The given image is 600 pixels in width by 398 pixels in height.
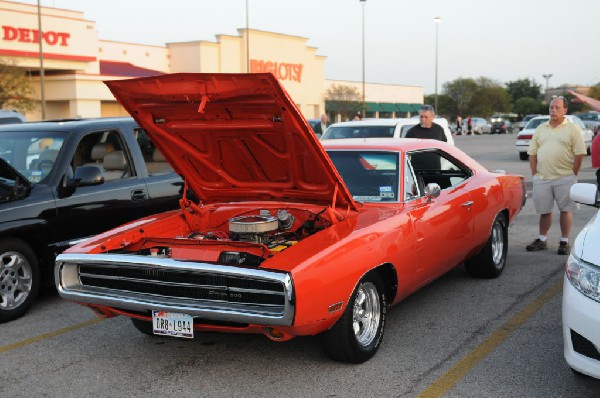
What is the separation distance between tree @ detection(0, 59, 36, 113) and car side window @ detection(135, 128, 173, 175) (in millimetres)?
29432

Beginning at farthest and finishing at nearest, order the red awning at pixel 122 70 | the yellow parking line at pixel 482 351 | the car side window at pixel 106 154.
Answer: the red awning at pixel 122 70
the car side window at pixel 106 154
the yellow parking line at pixel 482 351

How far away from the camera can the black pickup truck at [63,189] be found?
5965 millimetres

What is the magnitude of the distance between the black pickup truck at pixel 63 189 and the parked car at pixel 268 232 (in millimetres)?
1181

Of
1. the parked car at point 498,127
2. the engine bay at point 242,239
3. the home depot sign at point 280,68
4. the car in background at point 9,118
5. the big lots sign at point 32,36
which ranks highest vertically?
the big lots sign at point 32,36

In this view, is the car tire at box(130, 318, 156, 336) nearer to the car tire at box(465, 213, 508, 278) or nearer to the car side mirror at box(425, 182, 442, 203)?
the car side mirror at box(425, 182, 442, 203)

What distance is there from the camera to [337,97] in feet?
208

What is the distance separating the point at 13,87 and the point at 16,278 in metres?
31.3

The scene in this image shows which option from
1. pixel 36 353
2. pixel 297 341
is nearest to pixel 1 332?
pixel 36 353

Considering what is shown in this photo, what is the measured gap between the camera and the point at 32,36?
1471 inches

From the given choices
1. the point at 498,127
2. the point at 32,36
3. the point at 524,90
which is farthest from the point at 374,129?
the point at 524,90

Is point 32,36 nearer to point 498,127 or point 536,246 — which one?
point 536,246

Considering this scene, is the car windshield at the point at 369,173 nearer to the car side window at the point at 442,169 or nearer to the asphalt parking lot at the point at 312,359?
the car side window at the point at 442,169

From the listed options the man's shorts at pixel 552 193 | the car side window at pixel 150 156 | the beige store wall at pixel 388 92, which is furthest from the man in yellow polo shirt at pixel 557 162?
the beige store wall at pixel 388 92

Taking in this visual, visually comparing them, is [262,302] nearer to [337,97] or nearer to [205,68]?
[205,68]
